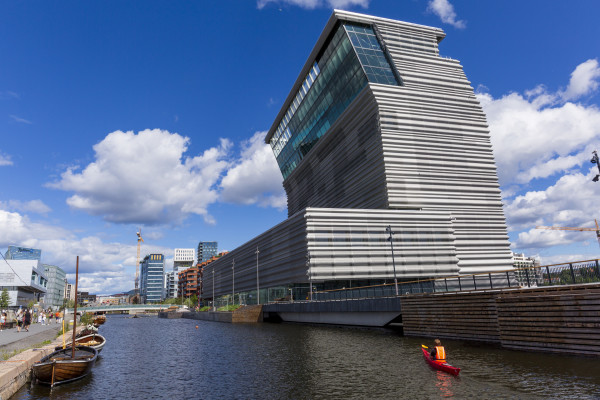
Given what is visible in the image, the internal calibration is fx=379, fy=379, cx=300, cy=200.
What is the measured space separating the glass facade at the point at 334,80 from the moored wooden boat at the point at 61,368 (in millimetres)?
73874

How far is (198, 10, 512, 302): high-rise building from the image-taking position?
75500 mm

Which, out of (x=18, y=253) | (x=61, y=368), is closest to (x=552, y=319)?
(x=61, y=368)

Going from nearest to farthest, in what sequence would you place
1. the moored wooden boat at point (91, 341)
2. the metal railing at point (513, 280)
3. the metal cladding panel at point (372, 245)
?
the metal railing at point (513, 280) → the moored wooden boat at point (91, 341) → the metal cladding panel at point (372, 245)

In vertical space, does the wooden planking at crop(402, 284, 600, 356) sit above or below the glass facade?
below

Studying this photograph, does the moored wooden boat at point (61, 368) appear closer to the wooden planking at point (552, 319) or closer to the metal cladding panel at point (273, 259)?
the wooden planking at point (552, 319)

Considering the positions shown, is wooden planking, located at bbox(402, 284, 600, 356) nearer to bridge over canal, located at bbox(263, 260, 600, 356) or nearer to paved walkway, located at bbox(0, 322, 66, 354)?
bridge over canal, located at bbox(263, 260, 600, 356)

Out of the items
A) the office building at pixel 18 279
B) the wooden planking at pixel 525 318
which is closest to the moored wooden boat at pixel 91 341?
the wooden planking at pixel 525 318

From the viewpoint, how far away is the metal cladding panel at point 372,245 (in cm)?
7362

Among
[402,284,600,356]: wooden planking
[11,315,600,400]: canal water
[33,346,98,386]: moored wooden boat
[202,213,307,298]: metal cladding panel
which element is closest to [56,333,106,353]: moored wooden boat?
[11,315,600,400]: canal water

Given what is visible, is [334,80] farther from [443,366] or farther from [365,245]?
[443,366]

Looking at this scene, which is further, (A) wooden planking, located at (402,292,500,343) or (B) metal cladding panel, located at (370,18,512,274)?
(B) metal cladding panel, located at (370,18,512,274)

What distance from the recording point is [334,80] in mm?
92000

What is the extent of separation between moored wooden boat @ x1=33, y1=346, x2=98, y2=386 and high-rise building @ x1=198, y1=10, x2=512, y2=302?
52.9m

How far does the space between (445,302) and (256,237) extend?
266ft
